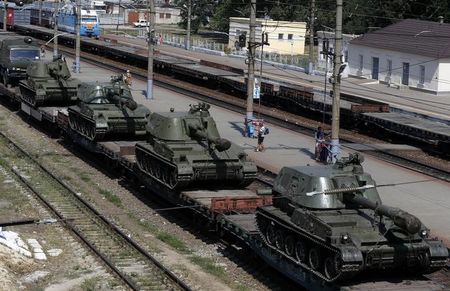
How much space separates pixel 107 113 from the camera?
1233 inches

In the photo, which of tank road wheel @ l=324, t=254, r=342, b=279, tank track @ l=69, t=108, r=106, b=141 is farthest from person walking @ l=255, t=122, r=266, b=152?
tank road wheel @ l=324, t=254, r=342, b=279

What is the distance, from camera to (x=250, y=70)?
37.1 m

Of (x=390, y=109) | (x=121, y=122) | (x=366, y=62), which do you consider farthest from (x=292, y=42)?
(x=121, y=122)

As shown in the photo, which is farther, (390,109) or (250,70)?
(390,109)

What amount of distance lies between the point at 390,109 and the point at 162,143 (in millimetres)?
23225

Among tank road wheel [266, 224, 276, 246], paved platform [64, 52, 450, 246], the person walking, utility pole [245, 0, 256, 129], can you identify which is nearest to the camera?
tank road wheel [266, 224, 276, 246]

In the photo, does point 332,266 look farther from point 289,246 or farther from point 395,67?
point 395,67

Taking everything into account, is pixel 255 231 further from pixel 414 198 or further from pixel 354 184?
pixel 414 198

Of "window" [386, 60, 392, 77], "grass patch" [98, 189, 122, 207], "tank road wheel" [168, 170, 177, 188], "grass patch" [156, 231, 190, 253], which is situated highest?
"window" [386, 60, 392, 77]

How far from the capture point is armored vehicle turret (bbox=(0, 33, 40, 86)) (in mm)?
46406

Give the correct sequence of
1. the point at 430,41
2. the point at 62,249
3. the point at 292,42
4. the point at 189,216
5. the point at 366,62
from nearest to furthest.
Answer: the point at 62,249, the point at 189,216, the point at 430,41, the point at 366,62, the point at 292,42

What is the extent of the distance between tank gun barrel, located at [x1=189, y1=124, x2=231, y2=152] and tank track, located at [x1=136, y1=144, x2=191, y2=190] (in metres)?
1.18

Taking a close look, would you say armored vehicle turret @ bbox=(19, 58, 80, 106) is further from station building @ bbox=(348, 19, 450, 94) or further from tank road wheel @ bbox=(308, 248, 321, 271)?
station building @ bbox=(348, 19, 450, 94)

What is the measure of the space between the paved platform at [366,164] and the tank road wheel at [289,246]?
13.2ft
